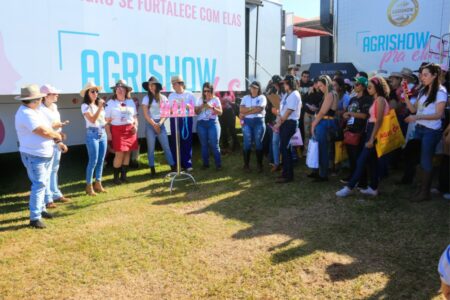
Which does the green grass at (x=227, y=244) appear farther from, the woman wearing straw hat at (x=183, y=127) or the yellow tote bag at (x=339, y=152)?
the woman wearing straw hat at (x=183, y=127)

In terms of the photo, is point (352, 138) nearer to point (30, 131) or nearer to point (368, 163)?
point (368, 163)

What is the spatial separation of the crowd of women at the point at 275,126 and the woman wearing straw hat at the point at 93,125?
1 centimetres

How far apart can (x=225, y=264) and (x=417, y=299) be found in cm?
158

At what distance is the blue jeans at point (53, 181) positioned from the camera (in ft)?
17.2

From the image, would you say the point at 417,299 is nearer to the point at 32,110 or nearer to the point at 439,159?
the point at 439,159

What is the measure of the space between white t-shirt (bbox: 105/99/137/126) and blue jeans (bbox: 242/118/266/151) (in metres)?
1.87

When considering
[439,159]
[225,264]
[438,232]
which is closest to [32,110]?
[225,264]

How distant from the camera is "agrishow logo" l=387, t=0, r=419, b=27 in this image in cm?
773

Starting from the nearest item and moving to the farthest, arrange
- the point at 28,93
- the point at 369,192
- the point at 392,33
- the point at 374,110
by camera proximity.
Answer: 1. the point at 28,93
2. the point at 374,110
3. the point at 369,192
4. the point at 392,33

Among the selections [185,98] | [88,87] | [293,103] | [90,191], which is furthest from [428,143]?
[90,191]

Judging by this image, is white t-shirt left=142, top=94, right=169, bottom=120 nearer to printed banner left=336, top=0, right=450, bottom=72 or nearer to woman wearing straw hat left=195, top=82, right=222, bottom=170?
woman wearing straw hat left=195, top=82, right=222, bottom=170

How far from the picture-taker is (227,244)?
418 cm

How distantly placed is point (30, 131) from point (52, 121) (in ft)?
2.17

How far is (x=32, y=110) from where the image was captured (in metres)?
4.45
